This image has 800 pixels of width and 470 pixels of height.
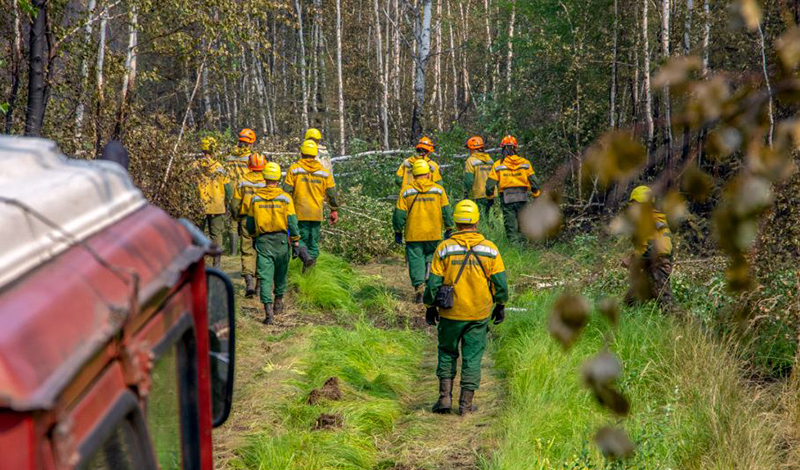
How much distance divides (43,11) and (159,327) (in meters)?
7.53

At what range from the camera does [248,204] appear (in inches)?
488

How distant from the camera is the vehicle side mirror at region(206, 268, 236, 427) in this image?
2842 mm

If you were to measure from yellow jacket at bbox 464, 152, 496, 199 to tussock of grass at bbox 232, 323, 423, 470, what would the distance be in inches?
252

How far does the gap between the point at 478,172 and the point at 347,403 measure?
9.50 m

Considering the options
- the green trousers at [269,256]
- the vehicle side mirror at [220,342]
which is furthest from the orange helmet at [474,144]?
the vehicle side mirror at [220,342]

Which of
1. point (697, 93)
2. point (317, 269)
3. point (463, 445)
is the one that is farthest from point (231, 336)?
point (317, 269)

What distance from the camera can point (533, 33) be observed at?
19.5 meters

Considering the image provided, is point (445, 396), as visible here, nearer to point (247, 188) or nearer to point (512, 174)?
point (247, 188)

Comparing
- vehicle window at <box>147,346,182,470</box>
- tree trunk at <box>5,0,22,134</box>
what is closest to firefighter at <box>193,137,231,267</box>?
tree trunk at <box>5,0,22,134</box>

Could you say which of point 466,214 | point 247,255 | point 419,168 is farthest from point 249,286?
point 466,214

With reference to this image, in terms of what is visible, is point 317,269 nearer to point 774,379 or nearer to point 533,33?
point 774,379

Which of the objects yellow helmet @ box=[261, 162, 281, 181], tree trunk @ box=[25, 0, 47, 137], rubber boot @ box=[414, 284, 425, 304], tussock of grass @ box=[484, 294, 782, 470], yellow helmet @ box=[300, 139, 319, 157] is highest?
tree trunk @ box=[25, 0, 47, 137]

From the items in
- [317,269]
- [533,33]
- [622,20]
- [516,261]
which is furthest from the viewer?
[533,33]

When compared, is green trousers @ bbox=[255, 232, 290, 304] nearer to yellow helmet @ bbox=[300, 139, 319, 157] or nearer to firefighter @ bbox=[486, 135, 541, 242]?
yellow helmet @ bbox=[300, 139, 319, 157]
